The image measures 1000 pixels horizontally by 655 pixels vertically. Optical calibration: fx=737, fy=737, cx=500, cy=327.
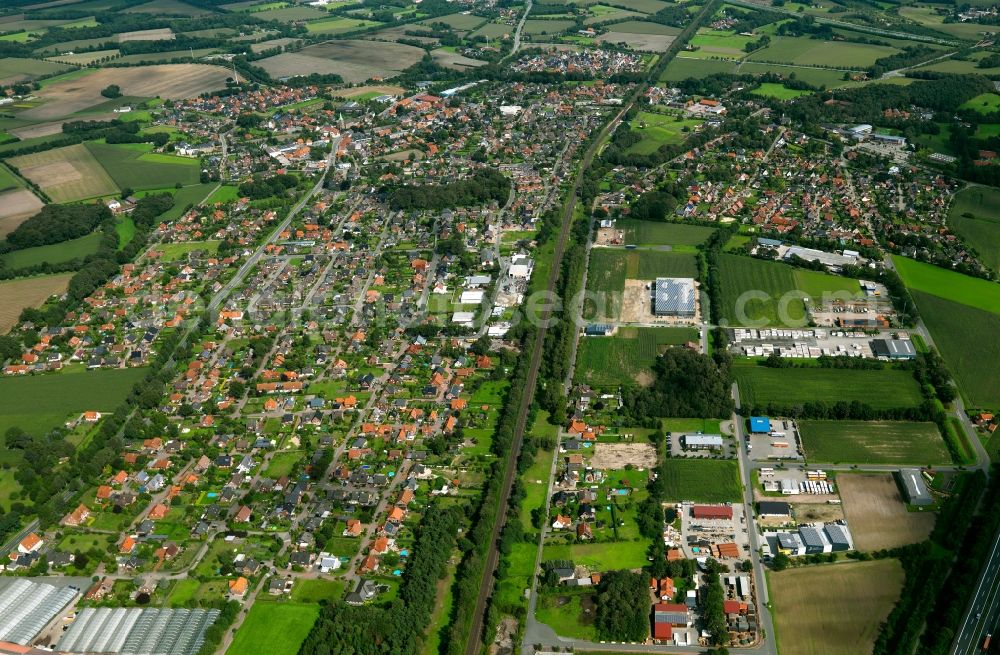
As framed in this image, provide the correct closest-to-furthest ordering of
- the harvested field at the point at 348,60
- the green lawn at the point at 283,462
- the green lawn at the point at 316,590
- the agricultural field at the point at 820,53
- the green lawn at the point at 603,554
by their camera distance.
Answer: the green lawn at the point at 316,590 < the green lawn at the point at 603,554 < the green lawn at the point at 283,462 < the agricultural field at the point at 820,53 < the harvested field at the point at 348,60

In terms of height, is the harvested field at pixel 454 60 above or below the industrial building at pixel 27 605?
above

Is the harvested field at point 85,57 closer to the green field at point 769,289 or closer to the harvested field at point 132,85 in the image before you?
the harvested field at point 132,85

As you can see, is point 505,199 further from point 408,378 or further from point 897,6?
point 897,6

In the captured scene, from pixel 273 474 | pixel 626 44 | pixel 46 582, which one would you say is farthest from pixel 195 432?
pixel 626 44

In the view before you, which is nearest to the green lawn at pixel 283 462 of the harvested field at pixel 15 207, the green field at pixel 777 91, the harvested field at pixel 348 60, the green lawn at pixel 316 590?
the green lawn at pixel 316 590

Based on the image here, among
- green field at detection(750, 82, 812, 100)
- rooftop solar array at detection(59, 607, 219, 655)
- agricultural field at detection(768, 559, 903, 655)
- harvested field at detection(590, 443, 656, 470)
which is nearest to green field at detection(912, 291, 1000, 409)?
agricultural field at detection(768, 559, 903, 655)

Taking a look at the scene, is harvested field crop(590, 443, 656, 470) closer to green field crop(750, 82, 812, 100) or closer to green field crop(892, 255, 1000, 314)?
green field crop(892, 255, 1000, 314)

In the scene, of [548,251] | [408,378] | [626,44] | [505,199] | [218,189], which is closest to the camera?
[408,378]
